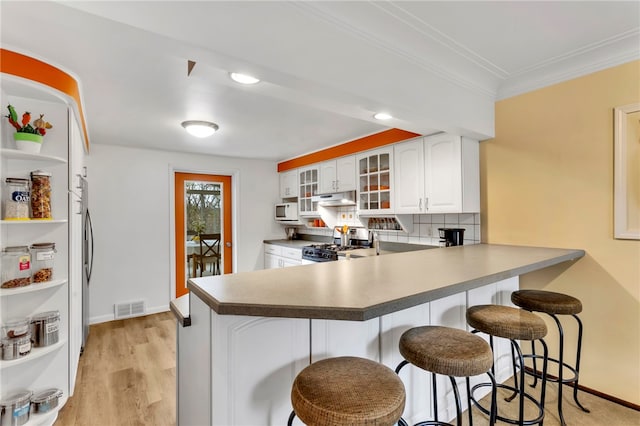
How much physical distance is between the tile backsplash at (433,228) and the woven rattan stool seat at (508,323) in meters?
1.25

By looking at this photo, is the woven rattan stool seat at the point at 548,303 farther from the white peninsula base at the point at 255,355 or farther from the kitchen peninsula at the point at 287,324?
the white peninsula base at the point at 255,355

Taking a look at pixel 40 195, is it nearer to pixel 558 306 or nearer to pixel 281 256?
pixel 281 256

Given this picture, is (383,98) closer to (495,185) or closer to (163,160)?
(495,185)

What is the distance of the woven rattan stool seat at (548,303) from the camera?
6.20 feet

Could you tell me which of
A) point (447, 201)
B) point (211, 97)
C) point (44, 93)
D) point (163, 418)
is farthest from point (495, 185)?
point (44, 93)

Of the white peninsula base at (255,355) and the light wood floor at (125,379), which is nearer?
the white peninsula base at (255,355)

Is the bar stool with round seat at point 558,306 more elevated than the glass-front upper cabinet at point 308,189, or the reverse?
the glass-front upper cabinet at point 308,189

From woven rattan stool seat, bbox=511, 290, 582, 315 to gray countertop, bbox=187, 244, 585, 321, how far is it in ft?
0.82

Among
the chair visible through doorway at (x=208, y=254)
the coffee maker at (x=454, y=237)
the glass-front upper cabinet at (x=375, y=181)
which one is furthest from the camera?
the chair visible through doorway at (x=208, y=254)

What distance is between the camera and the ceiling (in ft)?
4.13

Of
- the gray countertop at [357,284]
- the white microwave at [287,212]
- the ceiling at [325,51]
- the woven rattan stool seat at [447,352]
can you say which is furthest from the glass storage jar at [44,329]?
the white microwave at [287,212]

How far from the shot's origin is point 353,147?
390cm

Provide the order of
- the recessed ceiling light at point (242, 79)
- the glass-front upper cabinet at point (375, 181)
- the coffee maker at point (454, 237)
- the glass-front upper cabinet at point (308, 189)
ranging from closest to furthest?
1. the recessed ceiling light at point (242, 79)
2. the coffee maker at point (454, 237)
3. the glass-front upper cabinet at point (375, 181)
4. the glass-front upper cabinet at point (308, 189)

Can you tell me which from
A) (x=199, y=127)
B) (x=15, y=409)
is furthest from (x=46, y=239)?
(x=199, y=127)
